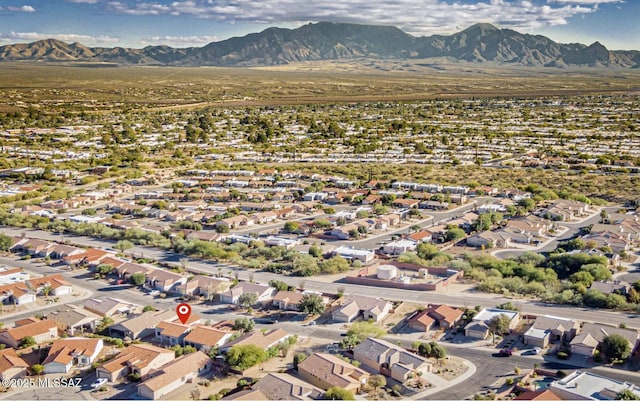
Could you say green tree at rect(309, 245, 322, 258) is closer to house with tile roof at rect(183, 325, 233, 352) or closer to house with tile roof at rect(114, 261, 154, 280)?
house with tile roof at rect(114, 261, 154, 280)

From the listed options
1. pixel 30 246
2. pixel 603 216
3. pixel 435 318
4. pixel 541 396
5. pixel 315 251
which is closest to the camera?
pixel 541 396

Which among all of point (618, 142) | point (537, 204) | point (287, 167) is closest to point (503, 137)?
point (618, 142)

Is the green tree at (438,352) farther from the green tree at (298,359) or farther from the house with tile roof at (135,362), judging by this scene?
the house with tile roof at (135,362)

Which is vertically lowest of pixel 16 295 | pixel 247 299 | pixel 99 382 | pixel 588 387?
pixel 99 382

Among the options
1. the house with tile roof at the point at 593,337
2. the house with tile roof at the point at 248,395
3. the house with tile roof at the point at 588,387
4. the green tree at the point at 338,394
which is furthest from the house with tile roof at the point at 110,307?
the house with tile roof at the point at 593,337

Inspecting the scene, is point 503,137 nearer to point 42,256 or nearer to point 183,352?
point 42,256

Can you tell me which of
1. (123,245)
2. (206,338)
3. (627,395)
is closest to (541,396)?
(627,395)

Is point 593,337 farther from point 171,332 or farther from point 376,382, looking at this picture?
point 171,332
